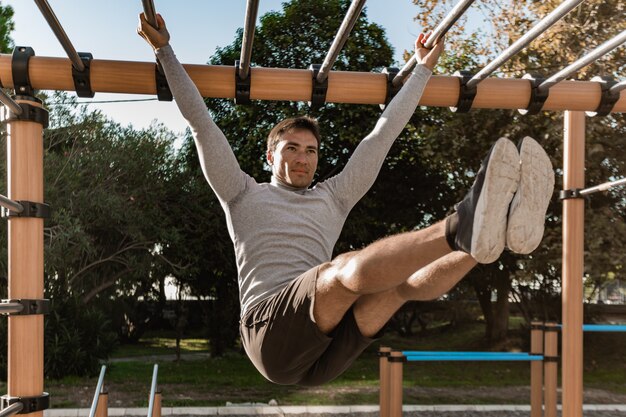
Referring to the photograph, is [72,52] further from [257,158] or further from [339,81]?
[257,158]

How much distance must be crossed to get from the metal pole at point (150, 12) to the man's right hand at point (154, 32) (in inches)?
0.5

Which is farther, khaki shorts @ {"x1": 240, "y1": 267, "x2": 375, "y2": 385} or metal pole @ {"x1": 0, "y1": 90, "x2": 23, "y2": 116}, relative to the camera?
metal pole @ {"x1": 0, "y1": 90, "x2": 23, "y2": 116}

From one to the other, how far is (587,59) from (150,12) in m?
1.29

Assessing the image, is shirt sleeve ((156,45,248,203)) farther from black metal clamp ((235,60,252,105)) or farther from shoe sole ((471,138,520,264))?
shoe sole ((471,138,520,264))

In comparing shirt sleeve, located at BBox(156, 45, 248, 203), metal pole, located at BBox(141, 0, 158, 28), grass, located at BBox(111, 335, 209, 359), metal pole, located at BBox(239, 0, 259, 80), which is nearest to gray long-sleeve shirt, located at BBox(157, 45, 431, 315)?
shirt sleeve, located at BBox(156, 45, 248, 203)

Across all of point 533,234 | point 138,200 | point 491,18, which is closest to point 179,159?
point 138,200

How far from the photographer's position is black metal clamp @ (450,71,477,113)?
8.30 feet

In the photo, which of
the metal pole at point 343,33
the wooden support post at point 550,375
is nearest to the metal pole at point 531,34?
the metal pole at point 343,33

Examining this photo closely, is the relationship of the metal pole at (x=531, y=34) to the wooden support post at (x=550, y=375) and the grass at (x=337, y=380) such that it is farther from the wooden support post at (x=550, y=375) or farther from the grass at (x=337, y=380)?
the grass at (x=337, y=380)

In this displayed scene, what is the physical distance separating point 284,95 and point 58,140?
8.15 meters

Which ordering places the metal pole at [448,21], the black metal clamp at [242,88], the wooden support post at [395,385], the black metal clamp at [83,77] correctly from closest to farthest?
the metal pole at [448,21]
the black metal clamp at [83,77]
the black metal clamp at [242,88]
the wooden support post at [395,385]

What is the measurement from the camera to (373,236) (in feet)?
34.2

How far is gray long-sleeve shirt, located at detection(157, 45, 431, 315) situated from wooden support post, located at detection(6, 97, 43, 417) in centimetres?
57

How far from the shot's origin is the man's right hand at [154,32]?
1956 millimetres
